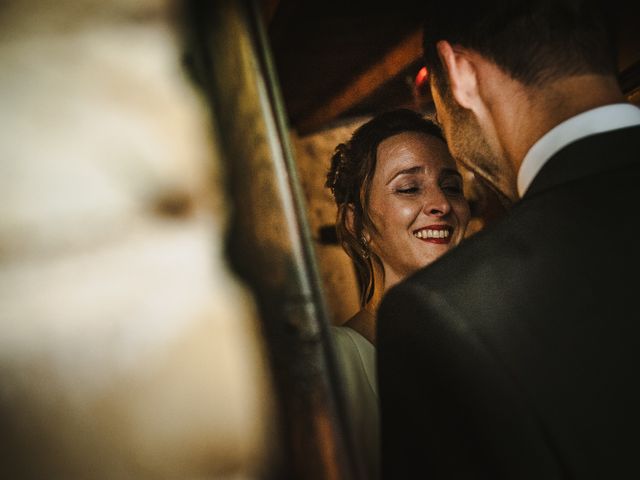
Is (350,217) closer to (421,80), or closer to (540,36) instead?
(421,80)

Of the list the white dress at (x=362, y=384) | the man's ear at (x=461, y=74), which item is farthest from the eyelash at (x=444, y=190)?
the man's ear at (x=461, y=74)

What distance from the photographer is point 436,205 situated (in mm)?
1607

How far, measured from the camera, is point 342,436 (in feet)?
1.59

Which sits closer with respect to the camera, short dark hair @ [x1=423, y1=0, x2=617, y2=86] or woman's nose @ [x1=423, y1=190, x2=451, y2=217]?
short dark hair @ [x1=423, y1=0, x2=617, y2=86]

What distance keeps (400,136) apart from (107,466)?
5.01ft

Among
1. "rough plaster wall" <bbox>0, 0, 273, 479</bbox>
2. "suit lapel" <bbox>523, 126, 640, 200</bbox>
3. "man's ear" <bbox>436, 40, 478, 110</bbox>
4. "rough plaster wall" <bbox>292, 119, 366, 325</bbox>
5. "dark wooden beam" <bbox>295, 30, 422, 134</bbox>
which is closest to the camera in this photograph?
"rough plaster wall" <bbox>0, 0, 273, 479</bbox>

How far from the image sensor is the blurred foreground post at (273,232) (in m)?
0.49

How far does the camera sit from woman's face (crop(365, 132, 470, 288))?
5.31 ft

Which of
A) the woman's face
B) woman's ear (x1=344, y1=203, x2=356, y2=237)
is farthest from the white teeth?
woman's ear (x1=344, y1=203, x2=356, y2=237)

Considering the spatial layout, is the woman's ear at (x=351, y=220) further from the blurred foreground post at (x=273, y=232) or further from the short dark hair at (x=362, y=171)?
the blurred foreground post at (x=273, y=232)

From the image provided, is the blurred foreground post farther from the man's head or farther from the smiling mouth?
the smiling mouth

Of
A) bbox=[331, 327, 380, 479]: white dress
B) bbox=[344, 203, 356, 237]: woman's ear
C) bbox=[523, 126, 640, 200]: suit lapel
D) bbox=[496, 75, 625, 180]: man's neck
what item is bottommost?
bbox=[331, 327, 380, 479]: white dress

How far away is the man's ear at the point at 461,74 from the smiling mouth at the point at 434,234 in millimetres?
759

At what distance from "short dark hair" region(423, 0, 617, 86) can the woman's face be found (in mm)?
786
